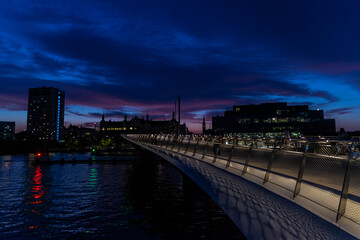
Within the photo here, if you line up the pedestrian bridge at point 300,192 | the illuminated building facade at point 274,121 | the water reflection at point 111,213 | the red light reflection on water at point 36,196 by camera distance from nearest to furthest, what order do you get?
the pedestrian bridge at point 300,192, the water reflection at point 111,213, the red light reflection on water at point 36,196, the illuminated building facade at point 274,121

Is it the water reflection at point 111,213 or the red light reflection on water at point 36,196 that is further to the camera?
the red light reflection on water at point 36,196

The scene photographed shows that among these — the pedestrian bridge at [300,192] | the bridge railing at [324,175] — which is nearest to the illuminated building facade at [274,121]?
the pedestrian bridge at [300,192]

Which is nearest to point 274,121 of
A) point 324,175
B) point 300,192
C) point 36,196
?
point 36,196

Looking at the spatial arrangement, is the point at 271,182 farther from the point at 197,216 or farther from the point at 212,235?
the point at 197,216

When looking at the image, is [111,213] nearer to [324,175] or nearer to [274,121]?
[324,175]

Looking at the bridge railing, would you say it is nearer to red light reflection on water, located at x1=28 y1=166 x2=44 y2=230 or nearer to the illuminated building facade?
red light reflection on water, located at x1=28 y1=166 x2=44 y2=230

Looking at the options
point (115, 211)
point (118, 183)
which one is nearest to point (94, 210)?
point (115, 211)

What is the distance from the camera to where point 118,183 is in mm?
46250

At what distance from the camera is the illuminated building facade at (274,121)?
154 meters

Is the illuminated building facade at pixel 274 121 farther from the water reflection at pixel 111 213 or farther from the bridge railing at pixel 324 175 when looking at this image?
the bridge railing at pixel 324 175

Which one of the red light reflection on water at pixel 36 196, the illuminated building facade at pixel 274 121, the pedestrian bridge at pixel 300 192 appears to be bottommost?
the red light reflection on water at pixel 36 196

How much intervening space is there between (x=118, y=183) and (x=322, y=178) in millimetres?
43036

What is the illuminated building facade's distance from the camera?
154 m

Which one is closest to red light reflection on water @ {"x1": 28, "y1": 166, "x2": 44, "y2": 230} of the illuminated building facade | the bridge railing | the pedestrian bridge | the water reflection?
the water reflection
